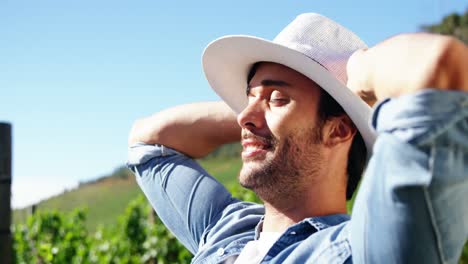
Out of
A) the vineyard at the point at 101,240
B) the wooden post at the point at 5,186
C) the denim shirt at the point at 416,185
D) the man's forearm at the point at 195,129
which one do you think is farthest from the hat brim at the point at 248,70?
the vineyard at the point at 101,240

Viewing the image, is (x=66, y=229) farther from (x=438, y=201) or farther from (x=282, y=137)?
(x=438, y=201)

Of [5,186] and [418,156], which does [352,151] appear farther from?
[5,186]

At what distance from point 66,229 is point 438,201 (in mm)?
7298

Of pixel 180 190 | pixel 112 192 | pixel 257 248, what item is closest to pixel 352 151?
pixel 257 248

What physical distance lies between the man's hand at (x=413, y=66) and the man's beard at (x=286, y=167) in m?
0.63

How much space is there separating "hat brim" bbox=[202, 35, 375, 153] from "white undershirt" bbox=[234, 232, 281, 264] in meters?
0.43

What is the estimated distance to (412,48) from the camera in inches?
49.5

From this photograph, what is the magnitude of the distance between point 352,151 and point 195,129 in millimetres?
661

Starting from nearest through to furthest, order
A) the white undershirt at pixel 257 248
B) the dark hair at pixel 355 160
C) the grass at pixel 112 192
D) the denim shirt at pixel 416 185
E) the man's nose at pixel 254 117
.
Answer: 1. the denim shirt at pixel 416 185
2. the white undershirt at pixel 257 248
3. the man's nose at pixel 254 117
4. the dark hair at pixel 355 160
5. the grass at pixel 112 192

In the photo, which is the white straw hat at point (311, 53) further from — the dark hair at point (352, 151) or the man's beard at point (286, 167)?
the man's beard at point (286, 167)

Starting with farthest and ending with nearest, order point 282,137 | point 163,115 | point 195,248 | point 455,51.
Answer: point 163,115, point 195,248, point 282,137, point 455,51

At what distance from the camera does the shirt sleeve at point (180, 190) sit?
238 centimetres

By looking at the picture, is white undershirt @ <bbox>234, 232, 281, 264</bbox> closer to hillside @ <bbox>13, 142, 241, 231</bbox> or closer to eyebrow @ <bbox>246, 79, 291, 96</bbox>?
eyebrow @ <bbox>246, 79, 291, 96</bbox>

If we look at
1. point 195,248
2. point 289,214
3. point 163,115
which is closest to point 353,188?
point 289,214
